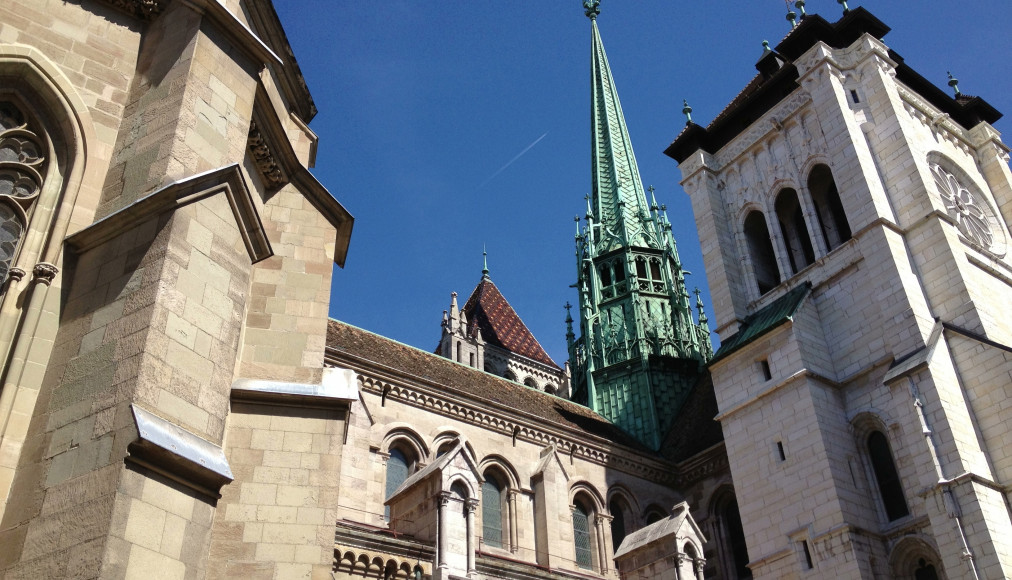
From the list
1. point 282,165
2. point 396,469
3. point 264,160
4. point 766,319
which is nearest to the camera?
point 264,160

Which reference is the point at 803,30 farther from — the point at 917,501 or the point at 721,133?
the point at 917,501

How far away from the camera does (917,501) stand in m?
17.3

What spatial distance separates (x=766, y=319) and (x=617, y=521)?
6.25 m

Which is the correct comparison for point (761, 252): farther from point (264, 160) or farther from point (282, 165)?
point (264, 160)

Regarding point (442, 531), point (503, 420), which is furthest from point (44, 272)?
point (503, 420)

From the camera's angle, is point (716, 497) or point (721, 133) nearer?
point (716, 497)

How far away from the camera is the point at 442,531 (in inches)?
544

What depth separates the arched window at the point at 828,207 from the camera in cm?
2300

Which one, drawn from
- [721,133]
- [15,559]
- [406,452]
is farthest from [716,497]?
[15,559]

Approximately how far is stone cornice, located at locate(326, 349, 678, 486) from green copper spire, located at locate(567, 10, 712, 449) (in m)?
2.58

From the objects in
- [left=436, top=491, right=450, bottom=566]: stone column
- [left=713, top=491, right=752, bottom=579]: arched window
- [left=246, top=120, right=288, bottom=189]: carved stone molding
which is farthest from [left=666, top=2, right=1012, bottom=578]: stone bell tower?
[left=246, top=120, right=288, bottom=189]: carved stone molding

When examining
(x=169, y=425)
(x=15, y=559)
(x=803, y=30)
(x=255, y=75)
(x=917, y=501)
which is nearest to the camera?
(x=15, y=559)

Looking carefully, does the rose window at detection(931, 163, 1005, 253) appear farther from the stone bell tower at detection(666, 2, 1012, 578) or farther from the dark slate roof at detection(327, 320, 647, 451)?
the dark slate roof at detection(327, 320, 647, 451)

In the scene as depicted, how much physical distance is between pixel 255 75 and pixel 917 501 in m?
14.9
